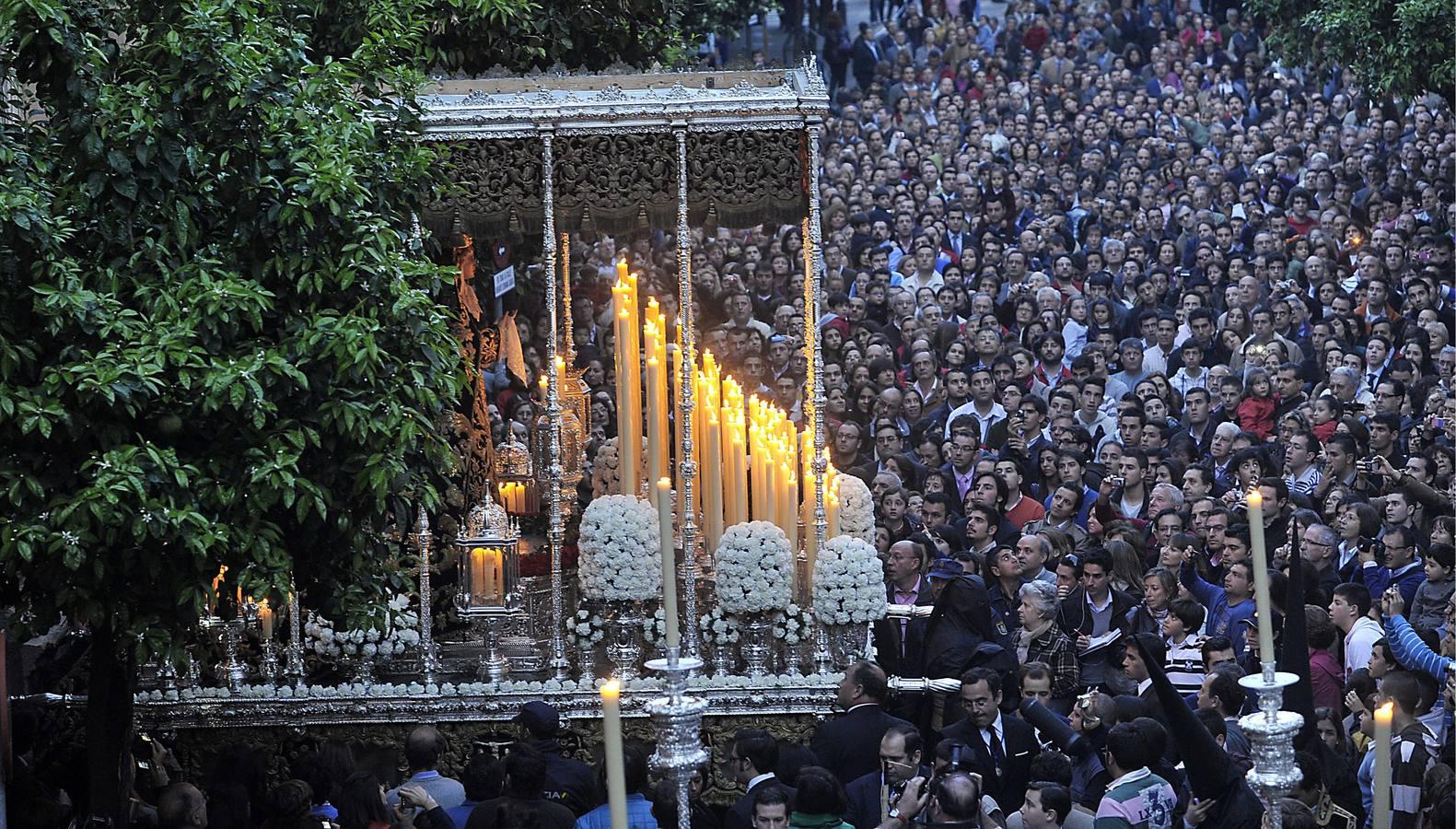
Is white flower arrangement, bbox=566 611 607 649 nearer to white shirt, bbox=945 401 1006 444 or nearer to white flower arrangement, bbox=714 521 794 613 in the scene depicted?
white flower arrangement, bbox=714 521 794 613

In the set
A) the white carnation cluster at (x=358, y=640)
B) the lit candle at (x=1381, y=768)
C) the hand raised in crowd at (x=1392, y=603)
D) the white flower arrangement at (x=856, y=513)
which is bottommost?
the white carnation cluster at (x=358, y=640)

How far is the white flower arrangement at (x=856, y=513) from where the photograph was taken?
13703 millimetres

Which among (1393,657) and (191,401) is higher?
(191,401)

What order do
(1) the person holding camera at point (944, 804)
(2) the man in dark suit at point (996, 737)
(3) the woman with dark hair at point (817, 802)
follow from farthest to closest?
1. (2) the man in dark suit at point (996, 737)
2. (3) the woman with dark hair at point (817, 802)
3. (1) the person holding camera at point (944, 804)

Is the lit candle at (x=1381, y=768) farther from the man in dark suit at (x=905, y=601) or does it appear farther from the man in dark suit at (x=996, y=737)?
the man in dark suit at (x=905, y=601)

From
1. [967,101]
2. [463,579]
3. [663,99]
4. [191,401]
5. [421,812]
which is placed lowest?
[421,812]

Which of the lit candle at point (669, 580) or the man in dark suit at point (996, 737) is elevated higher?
the lit candle at point (669, 580)

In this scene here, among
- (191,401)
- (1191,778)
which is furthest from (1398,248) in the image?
(191,401)

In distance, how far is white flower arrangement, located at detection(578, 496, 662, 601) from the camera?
12.9m

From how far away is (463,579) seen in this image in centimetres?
1363

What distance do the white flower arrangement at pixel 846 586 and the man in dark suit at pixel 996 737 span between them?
179 cm

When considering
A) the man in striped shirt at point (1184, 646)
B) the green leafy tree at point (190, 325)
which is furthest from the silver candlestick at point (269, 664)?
the man in striped shirt at point (1184, 646)

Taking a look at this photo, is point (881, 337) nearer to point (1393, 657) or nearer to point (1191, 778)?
Answer: point (1393, 657)

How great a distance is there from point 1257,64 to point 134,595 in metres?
23.5
